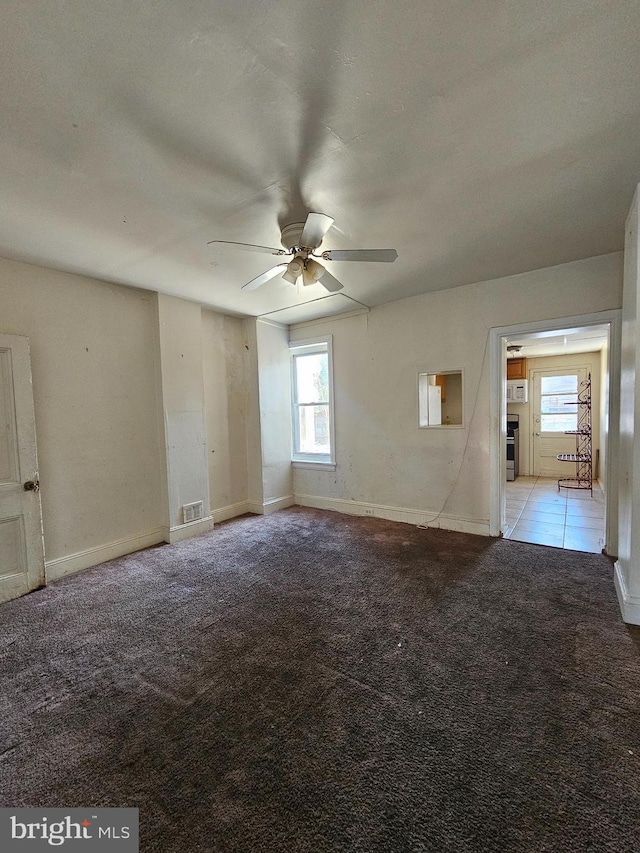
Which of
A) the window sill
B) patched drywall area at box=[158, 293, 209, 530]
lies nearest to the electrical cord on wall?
the window sill

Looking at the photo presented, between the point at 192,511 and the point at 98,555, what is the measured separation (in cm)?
98

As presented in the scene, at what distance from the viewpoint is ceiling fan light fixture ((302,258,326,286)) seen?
2518 mm

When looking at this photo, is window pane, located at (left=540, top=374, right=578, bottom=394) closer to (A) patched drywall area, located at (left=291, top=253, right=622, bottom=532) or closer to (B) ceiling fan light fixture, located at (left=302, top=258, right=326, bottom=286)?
(A) patched drywall area, located at (left=291, top=253, right=622, bottom=532)

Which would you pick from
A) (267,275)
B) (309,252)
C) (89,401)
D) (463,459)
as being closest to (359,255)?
(309,252)

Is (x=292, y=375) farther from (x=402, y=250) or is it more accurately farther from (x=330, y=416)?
(x=402, y=250)

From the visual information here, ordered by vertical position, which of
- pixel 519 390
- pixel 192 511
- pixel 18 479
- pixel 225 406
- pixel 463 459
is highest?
pixel 519 390

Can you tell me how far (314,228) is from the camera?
2.05m

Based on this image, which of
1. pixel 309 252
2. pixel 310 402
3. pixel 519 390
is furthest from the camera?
pixel 519 390

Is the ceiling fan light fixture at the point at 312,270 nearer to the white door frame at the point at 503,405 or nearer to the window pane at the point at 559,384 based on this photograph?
the white door frame at the point at 503,405

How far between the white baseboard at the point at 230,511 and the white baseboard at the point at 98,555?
2.54ft

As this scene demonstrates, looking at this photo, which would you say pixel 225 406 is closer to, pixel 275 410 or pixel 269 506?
pixel 275 410

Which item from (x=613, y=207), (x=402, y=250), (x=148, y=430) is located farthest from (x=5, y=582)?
(x=613, y=207)

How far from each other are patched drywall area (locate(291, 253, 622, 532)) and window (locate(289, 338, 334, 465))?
0.23 metres

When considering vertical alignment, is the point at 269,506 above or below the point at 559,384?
below
